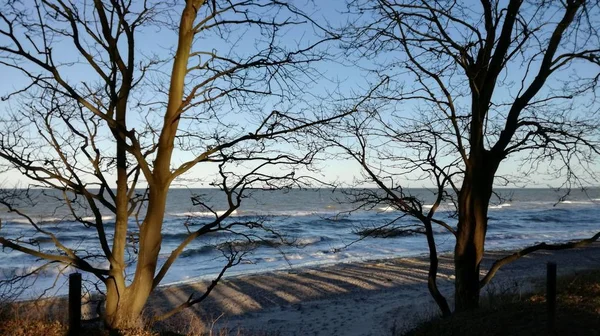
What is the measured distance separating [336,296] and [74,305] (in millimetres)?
11065

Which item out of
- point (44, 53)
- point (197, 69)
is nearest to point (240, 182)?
point (197, 69)

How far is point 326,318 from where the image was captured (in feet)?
39.8

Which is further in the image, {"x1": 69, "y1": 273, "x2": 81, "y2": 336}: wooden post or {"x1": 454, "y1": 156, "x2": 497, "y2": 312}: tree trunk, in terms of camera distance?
{"x1": 454, "y1": 156, "x2": 497, "y2": 312}: tree trunk

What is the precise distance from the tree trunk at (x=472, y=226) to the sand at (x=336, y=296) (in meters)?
2.51

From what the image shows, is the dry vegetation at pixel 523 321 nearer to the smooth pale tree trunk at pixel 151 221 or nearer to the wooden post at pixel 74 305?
the smooth pale tree trunk at pixel 151 221

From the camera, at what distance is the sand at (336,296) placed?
11453 millimetres

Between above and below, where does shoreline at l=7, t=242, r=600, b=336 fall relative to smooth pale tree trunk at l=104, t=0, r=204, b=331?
below

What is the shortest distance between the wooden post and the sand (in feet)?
19.3

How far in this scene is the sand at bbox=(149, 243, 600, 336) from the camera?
11453 millimetres

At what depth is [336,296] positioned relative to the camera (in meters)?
14.8

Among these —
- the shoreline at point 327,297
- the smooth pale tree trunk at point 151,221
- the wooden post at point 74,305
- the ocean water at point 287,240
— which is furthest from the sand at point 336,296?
the wooden post at point 74,305

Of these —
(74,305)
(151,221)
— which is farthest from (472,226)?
(74,305)

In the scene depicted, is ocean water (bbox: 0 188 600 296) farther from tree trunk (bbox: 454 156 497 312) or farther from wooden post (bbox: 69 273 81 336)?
wooden post (bbox: 69 273 81 336)

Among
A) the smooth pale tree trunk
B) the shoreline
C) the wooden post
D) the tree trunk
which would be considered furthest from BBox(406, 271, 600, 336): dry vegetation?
the wooden post
